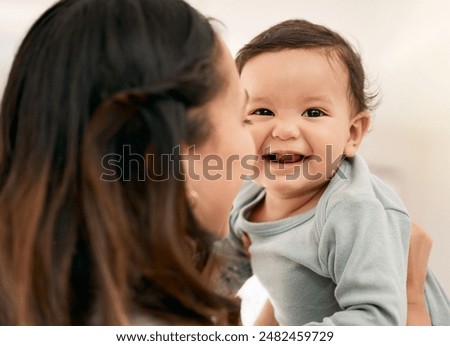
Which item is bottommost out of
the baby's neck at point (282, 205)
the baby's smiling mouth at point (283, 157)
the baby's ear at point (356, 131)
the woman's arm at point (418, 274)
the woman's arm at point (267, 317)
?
the woman's arm at point (267, 317)

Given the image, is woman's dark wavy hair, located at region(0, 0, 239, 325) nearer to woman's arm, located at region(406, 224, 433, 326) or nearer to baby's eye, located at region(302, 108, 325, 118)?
baby's eye, located at region(302, 108, 325, 118)

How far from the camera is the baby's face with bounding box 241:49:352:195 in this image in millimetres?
675

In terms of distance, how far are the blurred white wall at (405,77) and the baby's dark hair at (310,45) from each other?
22mm

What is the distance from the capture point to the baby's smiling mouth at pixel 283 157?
0.70 m

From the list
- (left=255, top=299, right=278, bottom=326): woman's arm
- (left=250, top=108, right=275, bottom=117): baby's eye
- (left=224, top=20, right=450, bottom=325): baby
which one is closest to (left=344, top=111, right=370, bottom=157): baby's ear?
(left=224, top=20, right=450, bottom=325): baby

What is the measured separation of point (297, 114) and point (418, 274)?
0.87 ft

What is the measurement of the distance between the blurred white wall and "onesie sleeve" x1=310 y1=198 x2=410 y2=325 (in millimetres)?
85

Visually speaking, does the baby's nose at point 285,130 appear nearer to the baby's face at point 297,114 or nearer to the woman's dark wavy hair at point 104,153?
the baby's face at point 297,114

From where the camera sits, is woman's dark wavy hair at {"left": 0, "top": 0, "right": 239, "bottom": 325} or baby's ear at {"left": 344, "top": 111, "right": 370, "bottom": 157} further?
baby's ear at {"left": 344, "top": 111, "right": 370, "bottom": 157}

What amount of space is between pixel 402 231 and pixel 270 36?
285 mm

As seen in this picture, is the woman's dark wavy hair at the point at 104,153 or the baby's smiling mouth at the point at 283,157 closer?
the woman's dark wavy hair at the point at 104,153

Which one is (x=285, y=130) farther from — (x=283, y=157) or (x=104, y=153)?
(x=104, y=153)

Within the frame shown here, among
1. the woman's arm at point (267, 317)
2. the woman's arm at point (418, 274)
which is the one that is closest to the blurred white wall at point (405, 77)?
the woman's arm at point (418, 274)

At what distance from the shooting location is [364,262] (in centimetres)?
65
